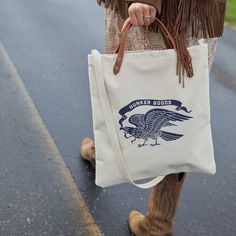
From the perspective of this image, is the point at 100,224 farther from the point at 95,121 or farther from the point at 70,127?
the point at 70,127

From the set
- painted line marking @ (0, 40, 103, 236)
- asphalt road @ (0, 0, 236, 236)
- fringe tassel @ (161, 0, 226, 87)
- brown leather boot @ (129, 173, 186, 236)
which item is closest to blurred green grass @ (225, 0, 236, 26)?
asphalt road @ (0, 0, 236, 236)

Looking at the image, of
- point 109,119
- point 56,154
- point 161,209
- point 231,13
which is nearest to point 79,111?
point 56,154

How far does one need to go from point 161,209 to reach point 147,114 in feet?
2.20

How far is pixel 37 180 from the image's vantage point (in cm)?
307

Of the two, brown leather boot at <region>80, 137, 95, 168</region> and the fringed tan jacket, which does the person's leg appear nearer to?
the fringed tan jacket

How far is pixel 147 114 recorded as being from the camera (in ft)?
6.66

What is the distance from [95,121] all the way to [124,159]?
0.66ft

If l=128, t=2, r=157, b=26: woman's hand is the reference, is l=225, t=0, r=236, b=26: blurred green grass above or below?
below

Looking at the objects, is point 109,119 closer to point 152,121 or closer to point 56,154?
point 152,121

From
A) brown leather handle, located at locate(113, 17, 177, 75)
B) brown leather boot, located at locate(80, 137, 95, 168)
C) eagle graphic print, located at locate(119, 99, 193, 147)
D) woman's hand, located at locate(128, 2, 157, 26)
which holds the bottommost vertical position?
brown leather boot, located at locate(80, 137, 95, 168)

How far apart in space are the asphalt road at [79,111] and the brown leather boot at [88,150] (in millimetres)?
51

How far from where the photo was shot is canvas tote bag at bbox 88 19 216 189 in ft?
6.47

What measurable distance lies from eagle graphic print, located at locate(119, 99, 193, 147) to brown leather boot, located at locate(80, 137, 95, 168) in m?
1.18

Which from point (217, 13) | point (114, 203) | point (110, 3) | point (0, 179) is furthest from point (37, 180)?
point (217, 13)
